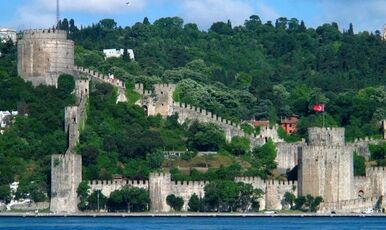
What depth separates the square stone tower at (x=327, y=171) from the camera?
104 meters

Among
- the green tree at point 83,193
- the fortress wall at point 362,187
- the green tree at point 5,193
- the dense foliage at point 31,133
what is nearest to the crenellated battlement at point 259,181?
the fortress wall at point 362,187

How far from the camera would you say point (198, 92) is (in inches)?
4906

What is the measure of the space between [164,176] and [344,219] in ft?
30.5

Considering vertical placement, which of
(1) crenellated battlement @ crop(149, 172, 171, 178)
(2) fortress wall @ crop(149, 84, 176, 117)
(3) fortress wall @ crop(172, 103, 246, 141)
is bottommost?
(1) crenellated battlement @ crop(149, 172, 171, 178)

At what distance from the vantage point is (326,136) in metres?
109

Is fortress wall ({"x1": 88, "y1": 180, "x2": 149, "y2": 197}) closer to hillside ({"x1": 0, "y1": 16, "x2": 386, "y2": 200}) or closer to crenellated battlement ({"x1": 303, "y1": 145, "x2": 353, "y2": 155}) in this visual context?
hillside ({"x1": 0, "y1": 16, "x2": 386, "y2": 200})

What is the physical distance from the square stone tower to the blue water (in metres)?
1.41

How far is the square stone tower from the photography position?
10444 centimetres

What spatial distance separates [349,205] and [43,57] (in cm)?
2121

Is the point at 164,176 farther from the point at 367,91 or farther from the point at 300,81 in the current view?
the point at 300,81

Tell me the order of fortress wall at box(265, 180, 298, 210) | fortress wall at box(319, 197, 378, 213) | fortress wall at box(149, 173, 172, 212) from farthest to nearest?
fortress wall at box(265, 180, 298, 210)
fortress wall at box(149, 173, 172, 212)
fortress wall at box(319, 197, 378, 213)

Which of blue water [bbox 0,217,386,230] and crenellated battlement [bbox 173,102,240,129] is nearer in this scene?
blue water [bbox 0,217,386,230]

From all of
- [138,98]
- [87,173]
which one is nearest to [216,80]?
[138,98]

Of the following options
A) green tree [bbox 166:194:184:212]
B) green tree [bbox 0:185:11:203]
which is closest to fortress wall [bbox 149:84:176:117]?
green tree [bbox 166:194:184:212]
